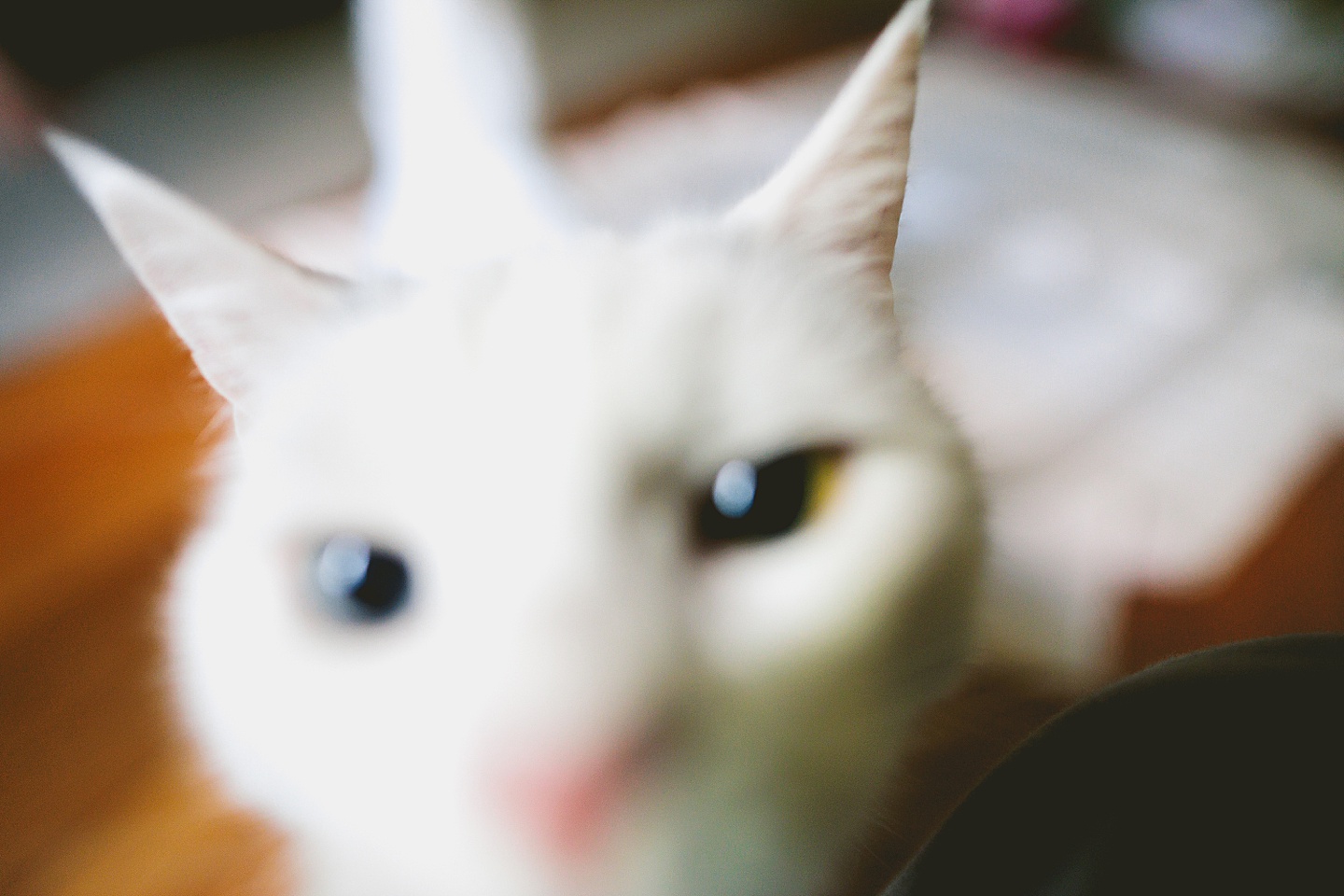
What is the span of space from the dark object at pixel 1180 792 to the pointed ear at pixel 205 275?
328 millimetres

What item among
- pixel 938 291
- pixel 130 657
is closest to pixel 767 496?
pixel 130 657

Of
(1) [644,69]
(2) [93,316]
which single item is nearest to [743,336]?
(2) [93,316]

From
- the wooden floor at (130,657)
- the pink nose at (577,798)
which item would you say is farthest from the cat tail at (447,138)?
the pink nose at (577,798)

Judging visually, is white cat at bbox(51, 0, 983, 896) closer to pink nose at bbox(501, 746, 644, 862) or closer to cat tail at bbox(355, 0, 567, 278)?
pink nose at bbox(501, 746, 644, 862)

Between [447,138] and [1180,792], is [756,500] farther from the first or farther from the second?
[447,138]

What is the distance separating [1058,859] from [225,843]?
816mm

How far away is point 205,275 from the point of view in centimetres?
40

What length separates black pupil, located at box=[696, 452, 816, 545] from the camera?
34cm

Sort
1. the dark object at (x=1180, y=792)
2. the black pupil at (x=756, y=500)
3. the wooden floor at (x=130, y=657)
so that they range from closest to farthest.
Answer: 1. the dark object at (x=1180, y=792)
2. the black pupil at (x=756, y=500)
3. the wooden floor at (x=130, y=657)

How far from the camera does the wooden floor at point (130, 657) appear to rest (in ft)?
2.53

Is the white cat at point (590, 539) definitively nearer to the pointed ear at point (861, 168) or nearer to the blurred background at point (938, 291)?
the pointed ear at point (861, 168)

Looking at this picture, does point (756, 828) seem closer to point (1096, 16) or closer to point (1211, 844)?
point (1211, 844)

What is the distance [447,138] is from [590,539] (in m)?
0.80

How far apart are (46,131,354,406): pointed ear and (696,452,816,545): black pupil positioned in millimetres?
191
